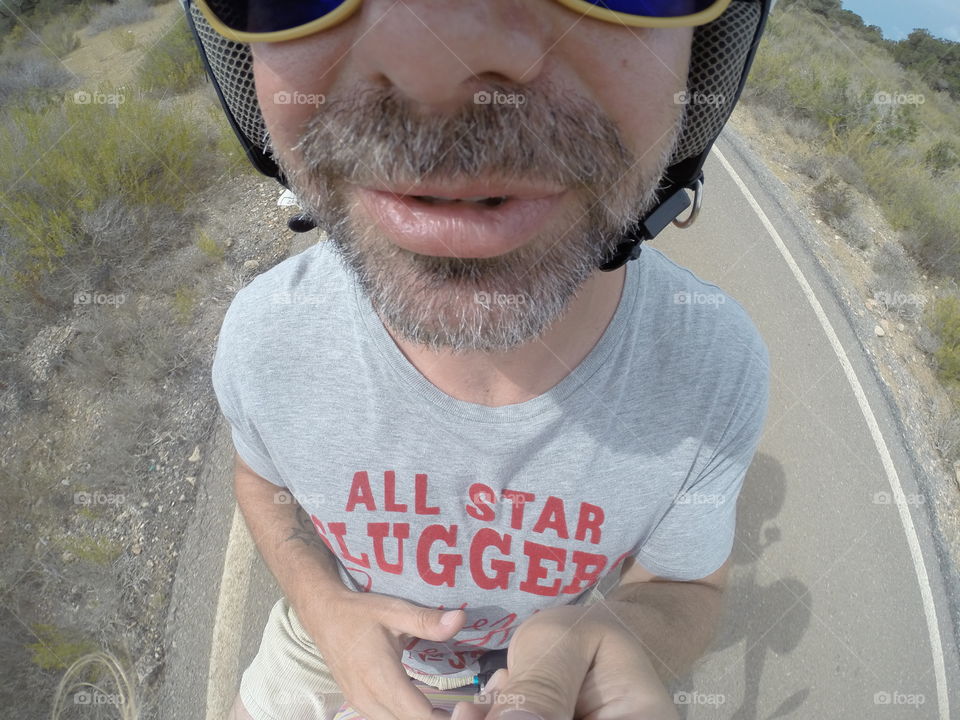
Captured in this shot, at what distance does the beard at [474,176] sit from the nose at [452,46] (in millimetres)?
27

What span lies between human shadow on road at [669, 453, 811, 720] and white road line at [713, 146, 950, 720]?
37.9 inches

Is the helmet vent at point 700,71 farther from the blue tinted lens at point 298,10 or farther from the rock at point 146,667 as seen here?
the rock at point 146,667

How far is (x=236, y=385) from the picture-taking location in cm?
139

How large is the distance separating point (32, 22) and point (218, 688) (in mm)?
22910

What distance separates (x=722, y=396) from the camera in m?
1.30

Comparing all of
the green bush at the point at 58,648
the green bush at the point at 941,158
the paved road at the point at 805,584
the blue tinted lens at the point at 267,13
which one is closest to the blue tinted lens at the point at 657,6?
the blue tinted lens at the point at 267,13

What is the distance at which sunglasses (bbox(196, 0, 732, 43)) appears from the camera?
78 cm

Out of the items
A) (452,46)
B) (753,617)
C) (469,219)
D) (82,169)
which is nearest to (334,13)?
(452,46)

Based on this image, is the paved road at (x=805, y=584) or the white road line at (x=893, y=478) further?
the white road line at (x=893, y=478)

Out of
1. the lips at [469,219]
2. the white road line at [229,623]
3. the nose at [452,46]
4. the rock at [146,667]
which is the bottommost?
the rock at [146,667]

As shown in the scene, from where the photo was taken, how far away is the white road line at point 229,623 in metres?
2.76

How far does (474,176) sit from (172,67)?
9329 millimetres

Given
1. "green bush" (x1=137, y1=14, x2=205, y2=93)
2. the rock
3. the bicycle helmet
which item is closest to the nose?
the bicycle helmet

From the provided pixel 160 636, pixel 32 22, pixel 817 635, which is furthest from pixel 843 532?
pixel 32 22
